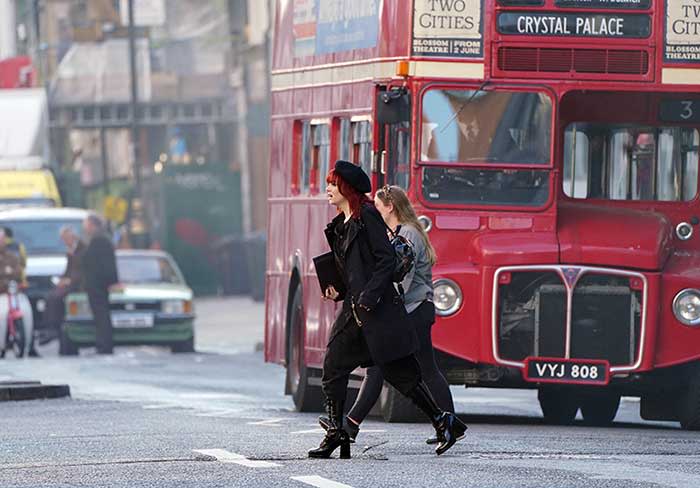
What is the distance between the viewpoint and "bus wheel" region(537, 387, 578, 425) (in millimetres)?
18094

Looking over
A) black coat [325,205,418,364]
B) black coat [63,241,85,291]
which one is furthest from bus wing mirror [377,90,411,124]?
black coat [63,241,85,291]

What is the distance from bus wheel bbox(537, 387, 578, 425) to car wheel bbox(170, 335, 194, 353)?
47.4 feet

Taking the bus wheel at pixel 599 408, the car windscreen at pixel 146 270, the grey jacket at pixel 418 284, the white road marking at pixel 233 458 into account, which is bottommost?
the car windscreen at pixel 146 270

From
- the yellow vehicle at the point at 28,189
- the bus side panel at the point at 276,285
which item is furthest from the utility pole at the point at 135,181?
the bus side panel at the point at 276,285

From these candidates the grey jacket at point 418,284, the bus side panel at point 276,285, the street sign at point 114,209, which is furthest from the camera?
the street sign at point 114,209

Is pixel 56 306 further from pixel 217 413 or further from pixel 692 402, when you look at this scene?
pixel 692 402

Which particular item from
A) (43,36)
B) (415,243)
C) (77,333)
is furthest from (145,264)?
(43,36)

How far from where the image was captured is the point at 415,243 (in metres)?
13.6

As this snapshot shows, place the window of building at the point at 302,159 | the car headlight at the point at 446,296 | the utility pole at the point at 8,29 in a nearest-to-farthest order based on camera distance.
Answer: the car headlight at the point at 446,296 → the window of building at the point at 302,159 → the utility pole at the point at 8,29

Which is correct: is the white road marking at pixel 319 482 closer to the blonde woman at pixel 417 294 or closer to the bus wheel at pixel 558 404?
the blonde woman at pixel 417 294

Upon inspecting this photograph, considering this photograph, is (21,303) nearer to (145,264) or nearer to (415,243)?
(145,264)

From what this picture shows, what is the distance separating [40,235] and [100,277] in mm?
6113

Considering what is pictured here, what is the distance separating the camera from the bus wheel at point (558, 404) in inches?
712

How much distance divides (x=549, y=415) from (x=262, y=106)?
36.9 metres
